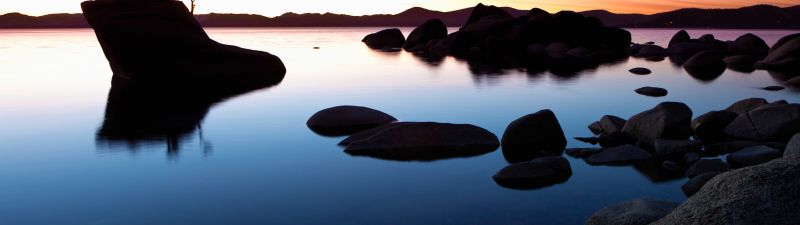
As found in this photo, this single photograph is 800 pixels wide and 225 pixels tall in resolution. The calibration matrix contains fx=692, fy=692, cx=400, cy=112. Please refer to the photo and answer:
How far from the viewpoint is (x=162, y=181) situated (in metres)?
8.45

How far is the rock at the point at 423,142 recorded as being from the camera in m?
9.70

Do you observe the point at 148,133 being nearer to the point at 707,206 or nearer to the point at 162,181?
the point at 162,181

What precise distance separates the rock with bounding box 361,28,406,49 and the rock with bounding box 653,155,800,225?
180 feet

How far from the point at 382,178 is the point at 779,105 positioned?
6.33 metres

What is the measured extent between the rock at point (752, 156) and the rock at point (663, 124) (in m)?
1.20

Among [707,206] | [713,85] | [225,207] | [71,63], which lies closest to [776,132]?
[707,206]

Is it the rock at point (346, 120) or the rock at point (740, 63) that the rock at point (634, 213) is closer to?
the rock at point (346, 120)

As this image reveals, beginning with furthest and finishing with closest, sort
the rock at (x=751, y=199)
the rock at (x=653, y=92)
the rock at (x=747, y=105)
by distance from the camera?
the rock at (x=653, y=92) < the rock at (x=747, y=105) < the rock at (x=751, y=199)

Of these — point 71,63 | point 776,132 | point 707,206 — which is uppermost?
point 707,206

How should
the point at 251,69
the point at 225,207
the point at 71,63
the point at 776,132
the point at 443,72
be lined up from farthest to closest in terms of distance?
1. the point at 71,63
2. the point at 443,72
3. the point at 251,69
4. the point at 776,132
5. the point at 225,207

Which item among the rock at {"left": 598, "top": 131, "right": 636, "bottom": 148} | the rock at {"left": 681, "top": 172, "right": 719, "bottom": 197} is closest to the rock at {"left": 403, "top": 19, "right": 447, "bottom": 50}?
the rock at {"left": 598, "top": 131, "right": 636, "bottom": 148}

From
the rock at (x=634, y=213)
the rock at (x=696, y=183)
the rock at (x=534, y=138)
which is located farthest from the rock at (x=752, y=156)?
the rock at (x=634, y=213)

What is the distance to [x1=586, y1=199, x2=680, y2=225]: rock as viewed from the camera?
17.4ft

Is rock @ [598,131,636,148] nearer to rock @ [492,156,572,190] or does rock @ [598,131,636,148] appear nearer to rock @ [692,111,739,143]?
rock @ [692,111,739,143]
